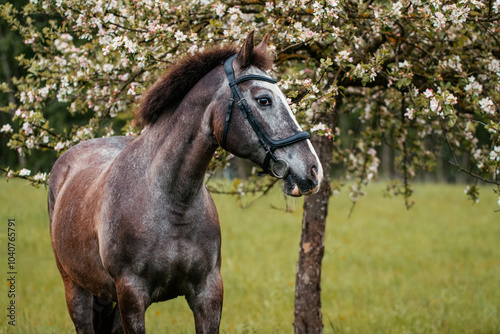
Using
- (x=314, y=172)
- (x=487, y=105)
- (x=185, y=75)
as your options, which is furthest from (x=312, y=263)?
(x=185, y=75)

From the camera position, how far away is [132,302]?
310 cm

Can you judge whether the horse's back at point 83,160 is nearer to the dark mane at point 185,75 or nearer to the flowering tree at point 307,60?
the flowering tree at point 307,60

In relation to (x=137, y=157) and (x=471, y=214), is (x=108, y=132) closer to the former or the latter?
(x=137, y=157)

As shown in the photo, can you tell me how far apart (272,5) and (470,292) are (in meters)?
6.87

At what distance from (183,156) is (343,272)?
25.5 feet

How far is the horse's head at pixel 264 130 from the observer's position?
2729mm

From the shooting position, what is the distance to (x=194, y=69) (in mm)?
3152

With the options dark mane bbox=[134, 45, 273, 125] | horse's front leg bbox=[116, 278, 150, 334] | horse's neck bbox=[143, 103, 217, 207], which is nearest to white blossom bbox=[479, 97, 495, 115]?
dark mane bbox=[134, 45, 273, 125]

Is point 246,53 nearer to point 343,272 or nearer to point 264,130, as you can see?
point 264,130

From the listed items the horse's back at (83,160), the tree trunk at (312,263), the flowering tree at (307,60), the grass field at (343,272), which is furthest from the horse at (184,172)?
the tree trunk at (312,263)

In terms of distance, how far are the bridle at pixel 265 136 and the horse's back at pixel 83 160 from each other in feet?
5.29

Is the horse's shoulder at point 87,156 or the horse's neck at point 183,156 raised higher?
the horse's neck at point 183,156

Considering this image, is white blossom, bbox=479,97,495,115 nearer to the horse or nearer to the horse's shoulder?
the horse

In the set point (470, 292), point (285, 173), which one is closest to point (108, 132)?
point (285, 173)
